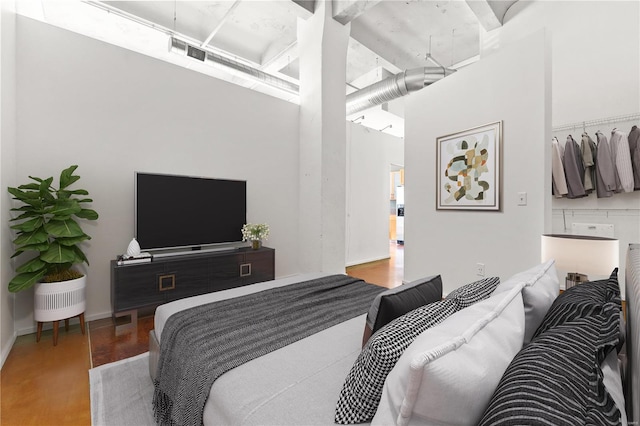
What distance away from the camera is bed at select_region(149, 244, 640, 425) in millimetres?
544

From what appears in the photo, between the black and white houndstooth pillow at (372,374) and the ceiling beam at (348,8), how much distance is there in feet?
13.1

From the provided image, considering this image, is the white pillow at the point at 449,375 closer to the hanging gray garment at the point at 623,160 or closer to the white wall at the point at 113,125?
the white wall at the point at 113,125

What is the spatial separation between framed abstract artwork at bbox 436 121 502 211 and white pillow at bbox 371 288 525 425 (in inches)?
108

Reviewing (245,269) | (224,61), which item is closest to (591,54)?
(224,61)

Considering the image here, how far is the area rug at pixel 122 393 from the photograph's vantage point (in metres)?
1.50

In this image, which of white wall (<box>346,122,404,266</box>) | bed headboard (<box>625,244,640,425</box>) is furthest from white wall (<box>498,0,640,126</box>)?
bed headboard (<box>625,244,640,425</box>)

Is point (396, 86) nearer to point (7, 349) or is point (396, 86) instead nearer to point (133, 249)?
point (133, 249)

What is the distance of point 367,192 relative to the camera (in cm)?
605

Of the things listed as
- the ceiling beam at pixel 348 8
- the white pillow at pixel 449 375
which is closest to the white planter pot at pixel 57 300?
the white pillow at pixel 449 375

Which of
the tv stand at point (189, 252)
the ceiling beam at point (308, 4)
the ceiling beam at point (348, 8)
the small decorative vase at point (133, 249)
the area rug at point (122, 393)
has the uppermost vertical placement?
the ceiling beam at point (308, 4)

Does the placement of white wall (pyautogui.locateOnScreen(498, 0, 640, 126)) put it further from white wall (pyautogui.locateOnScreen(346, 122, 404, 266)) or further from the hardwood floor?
the hardwood floor

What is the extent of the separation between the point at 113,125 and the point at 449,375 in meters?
3.61

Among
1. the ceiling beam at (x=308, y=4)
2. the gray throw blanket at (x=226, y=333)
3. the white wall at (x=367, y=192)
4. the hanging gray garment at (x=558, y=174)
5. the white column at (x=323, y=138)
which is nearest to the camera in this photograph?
the gray throw blanket at (x=226, y=333)

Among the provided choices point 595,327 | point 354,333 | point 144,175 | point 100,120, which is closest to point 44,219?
point 144,175
